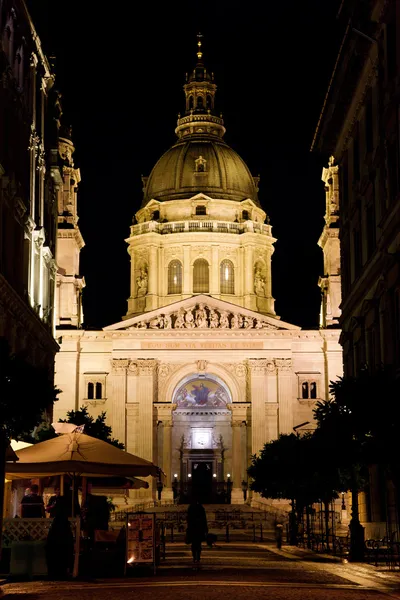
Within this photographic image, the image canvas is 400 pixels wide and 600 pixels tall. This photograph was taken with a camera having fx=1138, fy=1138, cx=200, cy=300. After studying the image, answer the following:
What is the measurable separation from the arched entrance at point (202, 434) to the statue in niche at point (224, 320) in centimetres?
544

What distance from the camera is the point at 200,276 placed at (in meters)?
119

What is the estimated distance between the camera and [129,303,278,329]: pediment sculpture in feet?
340

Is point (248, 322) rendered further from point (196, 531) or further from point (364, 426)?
point (196, 531)

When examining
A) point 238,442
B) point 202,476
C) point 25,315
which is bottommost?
point 202,476

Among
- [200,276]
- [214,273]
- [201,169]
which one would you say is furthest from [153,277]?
[201,169]

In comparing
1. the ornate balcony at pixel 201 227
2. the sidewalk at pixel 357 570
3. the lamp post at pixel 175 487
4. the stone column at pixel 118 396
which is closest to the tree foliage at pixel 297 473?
the sidewalk at pixel 357 570

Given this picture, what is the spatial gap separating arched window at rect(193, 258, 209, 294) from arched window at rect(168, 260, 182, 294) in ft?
5.23

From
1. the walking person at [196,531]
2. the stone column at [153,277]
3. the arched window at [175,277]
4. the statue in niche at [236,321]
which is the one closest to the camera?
the walking person at [196,531]

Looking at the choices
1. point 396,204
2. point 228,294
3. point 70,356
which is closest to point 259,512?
point 70,356

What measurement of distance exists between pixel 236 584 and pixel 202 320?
261ft

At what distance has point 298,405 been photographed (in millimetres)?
103375

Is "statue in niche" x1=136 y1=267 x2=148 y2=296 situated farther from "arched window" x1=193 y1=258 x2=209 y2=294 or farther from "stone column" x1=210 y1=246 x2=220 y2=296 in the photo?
"stone column" x1=210 y1=246 x2=220 y2=296

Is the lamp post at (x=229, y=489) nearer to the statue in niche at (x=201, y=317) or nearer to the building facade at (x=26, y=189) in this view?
the statue in niche at (x=201, y=317)

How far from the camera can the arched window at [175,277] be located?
389 feet
